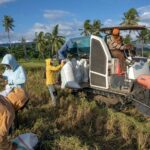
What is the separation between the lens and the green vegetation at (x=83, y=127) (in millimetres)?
7431

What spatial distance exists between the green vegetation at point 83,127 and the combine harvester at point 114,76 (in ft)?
1.59

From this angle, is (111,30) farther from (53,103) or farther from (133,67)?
(53,103)

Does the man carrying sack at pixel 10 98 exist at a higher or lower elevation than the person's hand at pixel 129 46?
lower

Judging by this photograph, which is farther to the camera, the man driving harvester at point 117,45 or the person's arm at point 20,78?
the man driving harvester at point 117,45

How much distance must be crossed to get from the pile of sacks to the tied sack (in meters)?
4.70

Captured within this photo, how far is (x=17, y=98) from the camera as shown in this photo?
809cm

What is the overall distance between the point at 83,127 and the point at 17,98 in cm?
195

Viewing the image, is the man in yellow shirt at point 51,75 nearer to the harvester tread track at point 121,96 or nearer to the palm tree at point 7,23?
the harvester tread track at point 121,96

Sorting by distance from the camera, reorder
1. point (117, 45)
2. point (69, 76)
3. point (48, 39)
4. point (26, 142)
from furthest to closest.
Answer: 1. point (48, 39)
2. point (69, 76)
3. point (117, 45)
4. point (26, 142)

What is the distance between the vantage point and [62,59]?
45.6 feet

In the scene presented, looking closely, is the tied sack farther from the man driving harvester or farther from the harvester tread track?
the man driving harvester

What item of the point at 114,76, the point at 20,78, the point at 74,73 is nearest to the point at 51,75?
the point at 74,73

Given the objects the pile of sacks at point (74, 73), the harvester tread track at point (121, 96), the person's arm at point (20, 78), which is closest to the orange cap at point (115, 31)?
the pile of sacks at point (74, 73)

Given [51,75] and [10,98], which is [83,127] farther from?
[51,75]
